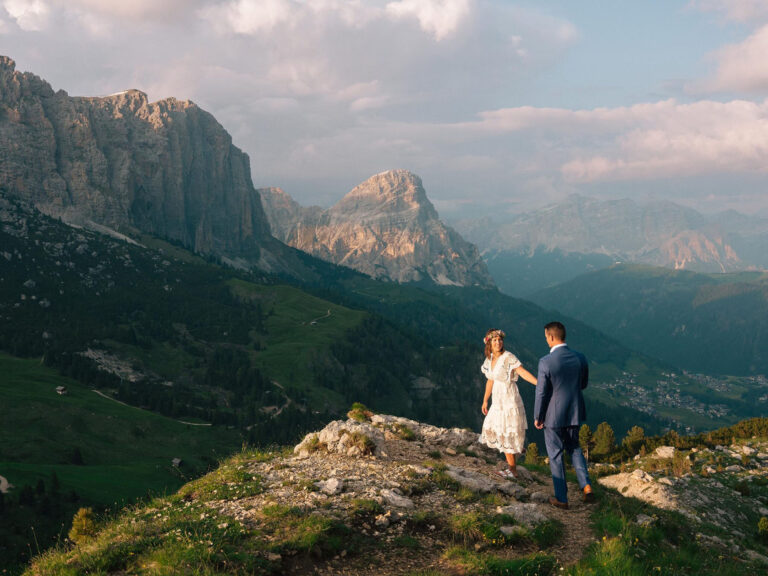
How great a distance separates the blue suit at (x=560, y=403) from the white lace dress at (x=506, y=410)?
11.1ft

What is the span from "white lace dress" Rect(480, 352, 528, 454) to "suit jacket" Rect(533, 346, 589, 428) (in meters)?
3.49

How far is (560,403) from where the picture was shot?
16625mm

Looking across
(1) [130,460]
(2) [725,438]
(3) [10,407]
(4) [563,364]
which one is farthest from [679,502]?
(3) [10,407]

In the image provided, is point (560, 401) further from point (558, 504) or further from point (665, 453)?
point (665, 453)

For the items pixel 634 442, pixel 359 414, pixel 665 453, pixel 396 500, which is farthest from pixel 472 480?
pixel 634 442

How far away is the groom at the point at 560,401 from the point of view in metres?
16.5

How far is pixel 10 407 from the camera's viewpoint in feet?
431

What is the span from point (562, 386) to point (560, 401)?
1.73 feet

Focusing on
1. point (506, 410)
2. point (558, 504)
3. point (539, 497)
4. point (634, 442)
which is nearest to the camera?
point (558, 504)

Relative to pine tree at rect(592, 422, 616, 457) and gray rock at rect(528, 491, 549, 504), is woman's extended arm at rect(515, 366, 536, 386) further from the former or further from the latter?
pine tree at rect(592, 422, 616, 457)

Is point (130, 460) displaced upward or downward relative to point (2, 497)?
downward

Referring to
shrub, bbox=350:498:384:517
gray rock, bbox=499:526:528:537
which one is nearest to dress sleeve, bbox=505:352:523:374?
Result: gray rock, bbox=499:526:528:537

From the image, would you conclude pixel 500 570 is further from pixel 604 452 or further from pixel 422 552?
pixel 604 452

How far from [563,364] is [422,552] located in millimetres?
7632
